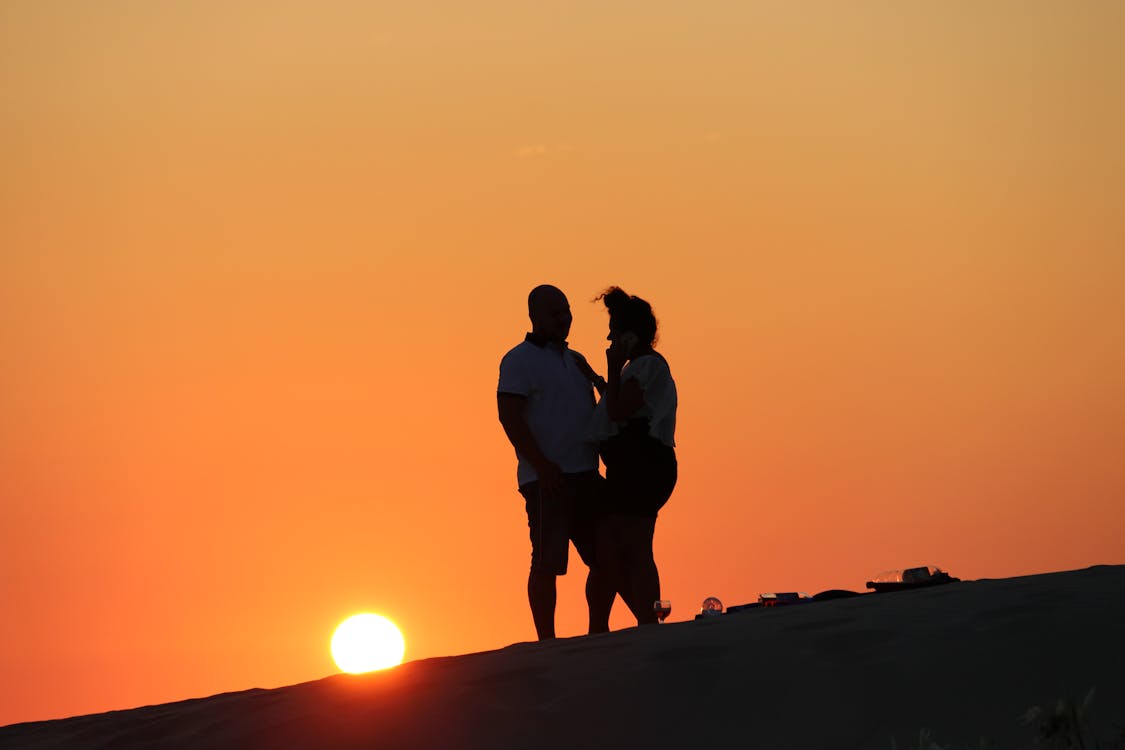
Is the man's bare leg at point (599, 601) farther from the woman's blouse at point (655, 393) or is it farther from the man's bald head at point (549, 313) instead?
the man's bald head at point (549, 313)

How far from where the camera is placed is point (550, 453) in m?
8.41

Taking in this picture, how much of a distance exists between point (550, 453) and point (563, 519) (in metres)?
0.36

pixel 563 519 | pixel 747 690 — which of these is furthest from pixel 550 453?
pixel 747 690

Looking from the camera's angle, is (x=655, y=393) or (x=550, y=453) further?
(x=550, y=453)

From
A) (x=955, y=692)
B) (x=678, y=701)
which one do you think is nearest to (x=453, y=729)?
(x=678, y=701)

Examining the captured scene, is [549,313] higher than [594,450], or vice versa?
[549,313]

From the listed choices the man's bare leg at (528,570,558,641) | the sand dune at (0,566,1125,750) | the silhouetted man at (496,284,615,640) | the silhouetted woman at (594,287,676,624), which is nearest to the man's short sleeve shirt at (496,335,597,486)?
the silhouetted man at (496,284,615,640)

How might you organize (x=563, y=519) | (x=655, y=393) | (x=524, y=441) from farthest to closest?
(x=563, y=519) < (x=524, y=441) < (x=655, y=393)

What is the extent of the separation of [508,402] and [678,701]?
3.41m

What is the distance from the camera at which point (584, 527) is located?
27.8 feet

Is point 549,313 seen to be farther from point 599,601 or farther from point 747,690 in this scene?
point 747,690

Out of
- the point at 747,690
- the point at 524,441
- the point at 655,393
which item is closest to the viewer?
the point at 747,690

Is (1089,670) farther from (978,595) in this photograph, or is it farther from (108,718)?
(108,718)

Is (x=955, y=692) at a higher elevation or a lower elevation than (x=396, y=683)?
lower
